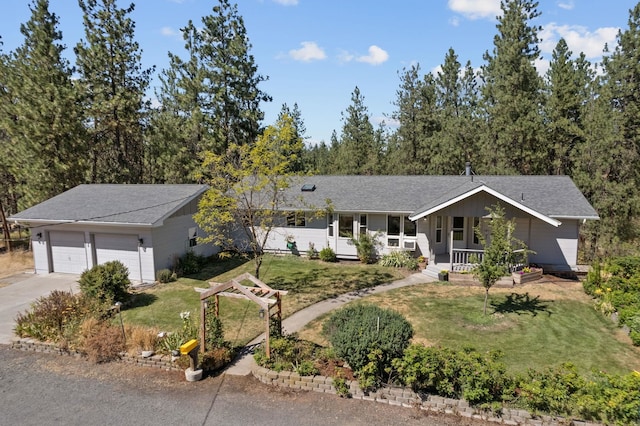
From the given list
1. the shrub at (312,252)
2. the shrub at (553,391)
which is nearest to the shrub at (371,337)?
the shrub at (553,391)

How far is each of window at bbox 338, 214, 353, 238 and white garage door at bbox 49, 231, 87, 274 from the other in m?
13.4

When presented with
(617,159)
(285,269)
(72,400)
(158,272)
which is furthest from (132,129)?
(617,159)

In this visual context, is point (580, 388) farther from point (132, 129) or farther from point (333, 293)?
point (132, 129)

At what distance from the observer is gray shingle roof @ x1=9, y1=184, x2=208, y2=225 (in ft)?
58.0

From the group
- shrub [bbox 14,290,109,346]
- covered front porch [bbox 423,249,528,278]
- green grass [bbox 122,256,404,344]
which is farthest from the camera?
covered front porch [bbox 423,249,528,278]

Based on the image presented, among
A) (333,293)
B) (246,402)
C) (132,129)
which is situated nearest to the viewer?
(246,402)

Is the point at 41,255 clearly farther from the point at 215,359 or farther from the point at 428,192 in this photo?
the point at 428,192

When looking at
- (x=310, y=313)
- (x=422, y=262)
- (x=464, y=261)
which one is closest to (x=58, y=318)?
(x=310, y=313)

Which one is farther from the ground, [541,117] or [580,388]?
[541,117]

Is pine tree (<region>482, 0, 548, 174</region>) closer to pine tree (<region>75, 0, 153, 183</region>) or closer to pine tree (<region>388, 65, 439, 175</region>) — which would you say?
pine tree (<region>388, 65, 439, 175</region>)

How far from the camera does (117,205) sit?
19.1 meters

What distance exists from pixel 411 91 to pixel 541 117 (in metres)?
14.7

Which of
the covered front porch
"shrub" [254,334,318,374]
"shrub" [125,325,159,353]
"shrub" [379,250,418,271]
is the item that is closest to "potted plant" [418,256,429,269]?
"shrub" [379,250,418,271]

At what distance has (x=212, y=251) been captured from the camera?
22.5 metres
